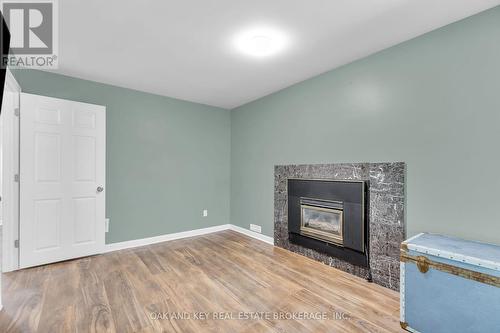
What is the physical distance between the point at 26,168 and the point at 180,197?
205 centimetres

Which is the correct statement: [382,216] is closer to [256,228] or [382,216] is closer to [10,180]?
[256,228]

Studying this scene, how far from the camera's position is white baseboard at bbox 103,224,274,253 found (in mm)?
3530

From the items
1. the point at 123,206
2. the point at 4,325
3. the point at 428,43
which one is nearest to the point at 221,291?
the point at 4,325

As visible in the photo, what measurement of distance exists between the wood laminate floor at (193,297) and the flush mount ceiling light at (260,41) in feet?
8.04

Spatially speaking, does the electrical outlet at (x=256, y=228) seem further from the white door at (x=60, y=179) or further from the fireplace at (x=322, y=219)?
the white door at (x=60, y=179)

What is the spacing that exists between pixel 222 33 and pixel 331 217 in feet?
7.80

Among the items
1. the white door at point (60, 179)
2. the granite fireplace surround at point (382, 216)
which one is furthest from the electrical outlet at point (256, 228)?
the white door at point (60, 179)

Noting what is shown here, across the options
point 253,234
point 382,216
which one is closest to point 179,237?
point 253,234

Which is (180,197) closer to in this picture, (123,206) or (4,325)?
(123,206)

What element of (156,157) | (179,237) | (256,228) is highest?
(156,157)

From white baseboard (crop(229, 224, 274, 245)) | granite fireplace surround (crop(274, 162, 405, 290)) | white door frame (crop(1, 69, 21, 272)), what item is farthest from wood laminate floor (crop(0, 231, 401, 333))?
white baseboard (crop(229, 224, 274, 245))

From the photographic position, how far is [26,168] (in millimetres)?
2779

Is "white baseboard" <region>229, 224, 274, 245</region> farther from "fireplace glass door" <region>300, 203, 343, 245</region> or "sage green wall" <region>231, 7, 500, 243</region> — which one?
"sage green wall" <region>231, 7, 500, 243</region>

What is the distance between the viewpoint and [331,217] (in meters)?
2.95
